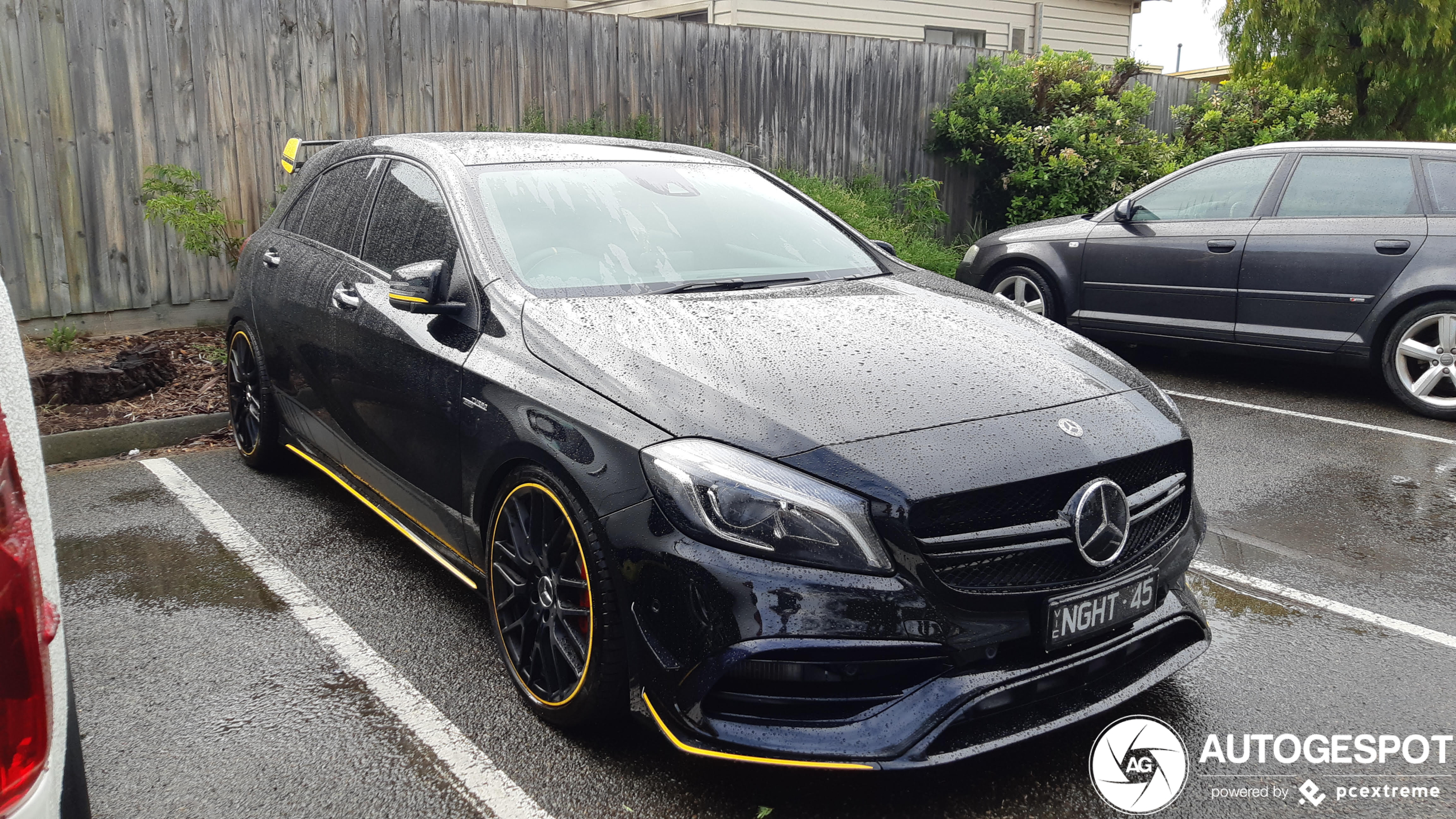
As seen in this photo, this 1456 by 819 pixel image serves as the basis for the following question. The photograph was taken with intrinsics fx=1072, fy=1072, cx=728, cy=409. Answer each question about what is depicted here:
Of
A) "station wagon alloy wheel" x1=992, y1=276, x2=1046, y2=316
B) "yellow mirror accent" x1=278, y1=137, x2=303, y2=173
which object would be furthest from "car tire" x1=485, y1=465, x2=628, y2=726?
"station wagon alloy wheel" x1=992, y1=276, x2=1046, y2=316

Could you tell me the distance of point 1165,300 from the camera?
7.57 meters

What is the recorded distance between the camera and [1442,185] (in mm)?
6535

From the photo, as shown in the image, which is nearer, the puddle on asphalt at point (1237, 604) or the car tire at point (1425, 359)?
the puddle on asphalt at point (1237, 604)

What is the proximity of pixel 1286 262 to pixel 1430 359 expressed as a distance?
102 cm

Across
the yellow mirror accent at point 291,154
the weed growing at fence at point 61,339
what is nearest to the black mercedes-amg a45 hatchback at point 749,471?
the yellow mirror accent at point 291,154

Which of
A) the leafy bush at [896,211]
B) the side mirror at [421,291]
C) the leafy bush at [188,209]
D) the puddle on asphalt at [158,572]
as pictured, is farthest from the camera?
the leafy bush at [896,211]

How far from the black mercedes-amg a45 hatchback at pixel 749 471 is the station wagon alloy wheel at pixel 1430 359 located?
413 centimetres

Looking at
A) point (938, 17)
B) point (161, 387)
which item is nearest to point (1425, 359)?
point (161, 387)

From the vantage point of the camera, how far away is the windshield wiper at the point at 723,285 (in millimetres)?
3498

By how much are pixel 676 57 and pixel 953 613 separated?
8707 millimetres

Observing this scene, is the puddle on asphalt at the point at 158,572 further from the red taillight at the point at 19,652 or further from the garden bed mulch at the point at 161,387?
the red taillight at the point at 19,652

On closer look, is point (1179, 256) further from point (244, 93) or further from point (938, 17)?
point (938, 17)

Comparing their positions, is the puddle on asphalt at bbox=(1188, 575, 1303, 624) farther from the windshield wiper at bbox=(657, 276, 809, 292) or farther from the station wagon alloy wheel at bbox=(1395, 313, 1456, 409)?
the station wagon alloy wheel at bbox=(1395, 313, 1456, 409)

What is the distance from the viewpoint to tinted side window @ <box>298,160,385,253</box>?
4.39 m
